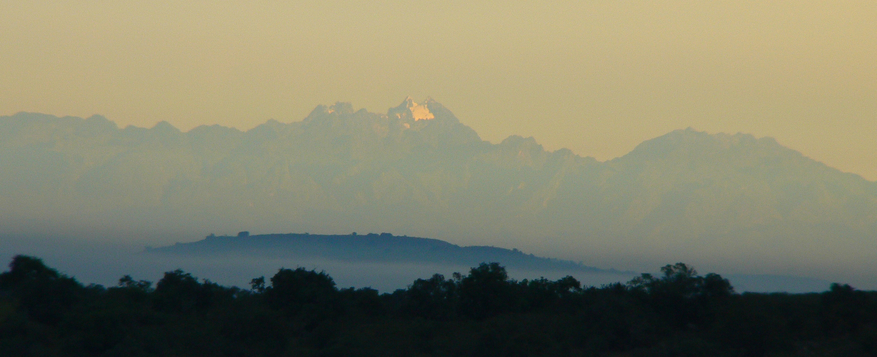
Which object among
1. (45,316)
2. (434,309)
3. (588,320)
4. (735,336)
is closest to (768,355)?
(735,336)

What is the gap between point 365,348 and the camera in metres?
35.9

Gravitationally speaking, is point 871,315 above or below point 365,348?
above

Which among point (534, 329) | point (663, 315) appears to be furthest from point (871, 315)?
point (534, 329)

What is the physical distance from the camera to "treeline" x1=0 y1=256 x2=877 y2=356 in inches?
1451

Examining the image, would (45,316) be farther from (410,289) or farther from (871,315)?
(871,315)

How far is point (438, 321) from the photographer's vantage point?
5319 cm

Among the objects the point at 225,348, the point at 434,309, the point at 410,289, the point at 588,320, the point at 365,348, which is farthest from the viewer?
the point at 410,289

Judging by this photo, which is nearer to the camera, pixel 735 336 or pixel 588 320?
pixel 735 336

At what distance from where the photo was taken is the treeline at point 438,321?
36.8m

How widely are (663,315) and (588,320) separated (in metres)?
5.03

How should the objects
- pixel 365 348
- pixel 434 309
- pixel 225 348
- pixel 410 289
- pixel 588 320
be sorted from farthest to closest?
1. pixel 410 289
2. pixel 434 309
3. pixel 588 320
4. pixel 225 348
5. pixel 365 348

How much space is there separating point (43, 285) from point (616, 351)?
3386 cm

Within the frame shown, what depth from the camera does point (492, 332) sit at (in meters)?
36.5

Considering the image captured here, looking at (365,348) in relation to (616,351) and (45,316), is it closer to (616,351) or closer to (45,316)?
(616,351)
